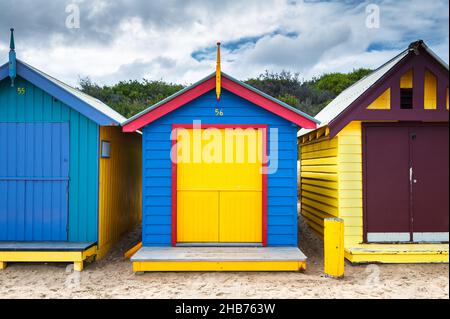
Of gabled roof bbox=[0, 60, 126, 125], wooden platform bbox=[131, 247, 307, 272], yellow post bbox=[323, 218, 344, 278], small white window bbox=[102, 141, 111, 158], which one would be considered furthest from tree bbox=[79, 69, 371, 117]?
yellow post bbox=[323, 218, 344, 278]

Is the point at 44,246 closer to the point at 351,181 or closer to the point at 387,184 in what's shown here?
the point at 351,181

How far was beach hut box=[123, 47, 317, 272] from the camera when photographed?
6246 mm

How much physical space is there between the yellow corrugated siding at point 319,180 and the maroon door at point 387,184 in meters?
0.60

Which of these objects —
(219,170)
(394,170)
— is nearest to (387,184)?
(394,170)

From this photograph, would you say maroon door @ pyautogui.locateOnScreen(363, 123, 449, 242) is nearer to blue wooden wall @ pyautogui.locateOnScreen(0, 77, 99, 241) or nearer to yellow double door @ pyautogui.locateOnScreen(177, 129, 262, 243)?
yellow double door @ pyautogui.locateOnScreen(177, 129, 262, 243)

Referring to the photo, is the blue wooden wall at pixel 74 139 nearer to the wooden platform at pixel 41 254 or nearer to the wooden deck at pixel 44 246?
the wooden deck at pixel 44 246

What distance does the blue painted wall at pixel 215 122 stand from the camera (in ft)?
20.6

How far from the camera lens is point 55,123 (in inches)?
250

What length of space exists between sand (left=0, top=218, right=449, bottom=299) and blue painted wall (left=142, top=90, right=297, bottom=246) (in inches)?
32.2

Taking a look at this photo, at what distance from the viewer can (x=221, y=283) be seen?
5.23 meters

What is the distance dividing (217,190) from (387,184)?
317 centimetres

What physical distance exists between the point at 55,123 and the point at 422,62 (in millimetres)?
6669

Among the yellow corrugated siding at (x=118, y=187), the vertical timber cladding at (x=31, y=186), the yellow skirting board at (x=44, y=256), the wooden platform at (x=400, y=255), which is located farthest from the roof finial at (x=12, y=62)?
the wooden platform at (x=400, y=255)
